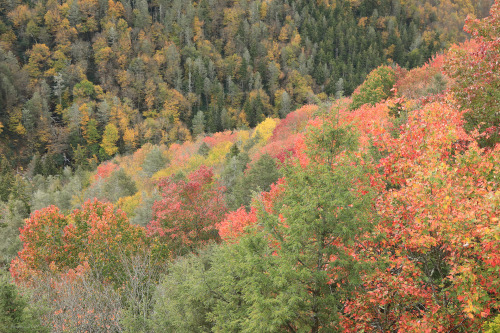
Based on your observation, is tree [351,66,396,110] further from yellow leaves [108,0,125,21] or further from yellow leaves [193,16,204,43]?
yellow leaves [108,0,125,21]

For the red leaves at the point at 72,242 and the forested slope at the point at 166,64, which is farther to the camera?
the forested slope at the point at 166,64

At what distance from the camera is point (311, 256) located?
1100 cm

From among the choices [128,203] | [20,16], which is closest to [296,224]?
[128,203]

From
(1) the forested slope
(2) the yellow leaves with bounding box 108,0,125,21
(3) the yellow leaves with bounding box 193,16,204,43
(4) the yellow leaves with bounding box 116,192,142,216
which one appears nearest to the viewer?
(4) the yellow leaves with bounding box 116,192,142,216

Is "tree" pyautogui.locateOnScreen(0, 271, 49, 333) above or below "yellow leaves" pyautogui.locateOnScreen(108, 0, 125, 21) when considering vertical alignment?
below

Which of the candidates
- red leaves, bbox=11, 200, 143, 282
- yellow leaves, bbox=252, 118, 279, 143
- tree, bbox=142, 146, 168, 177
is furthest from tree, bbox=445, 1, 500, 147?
tree, bbox=142, 146, 168, 177

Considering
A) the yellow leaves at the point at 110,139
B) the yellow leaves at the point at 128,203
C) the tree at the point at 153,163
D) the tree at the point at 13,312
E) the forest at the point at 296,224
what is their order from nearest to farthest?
1. the forest at the point at 296,224
2. the tree at the point at 13,312
3. the yellow leaves at the point at 128,203
4. the tree at the point at 153,163
5. the yellow leaves at the point at 110,139

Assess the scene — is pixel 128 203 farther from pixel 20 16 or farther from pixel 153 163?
pixel 20 16

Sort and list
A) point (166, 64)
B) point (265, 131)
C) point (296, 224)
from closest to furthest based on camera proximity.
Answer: point (296, 224) < point (265, 131) < point (166, 64)

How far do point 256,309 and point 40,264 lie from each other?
2206cm

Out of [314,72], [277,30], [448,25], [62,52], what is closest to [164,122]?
[62,52]

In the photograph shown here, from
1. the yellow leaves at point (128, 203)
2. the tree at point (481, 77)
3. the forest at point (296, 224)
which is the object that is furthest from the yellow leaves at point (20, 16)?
the tree at point (481, 77)

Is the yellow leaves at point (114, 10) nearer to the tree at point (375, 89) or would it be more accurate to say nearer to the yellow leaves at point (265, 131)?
the yellow leaves at point (265, 131)

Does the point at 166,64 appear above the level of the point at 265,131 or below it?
above
